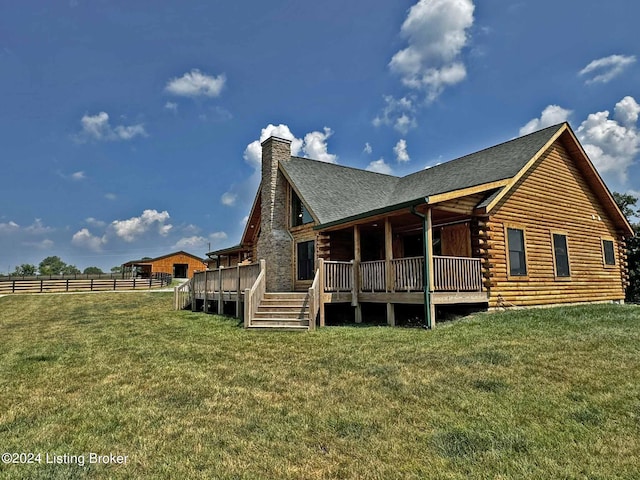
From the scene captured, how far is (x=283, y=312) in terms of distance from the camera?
1208 cm

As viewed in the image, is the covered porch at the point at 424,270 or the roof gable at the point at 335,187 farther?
the roof gable at the point at 335,187

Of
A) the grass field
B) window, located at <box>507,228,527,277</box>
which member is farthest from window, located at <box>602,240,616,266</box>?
the grass field

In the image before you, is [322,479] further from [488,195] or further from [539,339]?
[488,195]

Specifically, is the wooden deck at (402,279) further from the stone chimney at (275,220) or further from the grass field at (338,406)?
the stone chimney at (275,220)

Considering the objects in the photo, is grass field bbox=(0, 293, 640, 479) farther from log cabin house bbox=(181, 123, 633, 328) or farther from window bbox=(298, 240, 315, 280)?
window bbox=(298, 240, 315, 280)

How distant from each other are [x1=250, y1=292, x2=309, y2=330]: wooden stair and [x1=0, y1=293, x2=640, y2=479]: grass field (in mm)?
2129

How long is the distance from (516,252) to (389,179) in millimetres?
9008

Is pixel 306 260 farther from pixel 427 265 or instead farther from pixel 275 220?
pixel 427 265

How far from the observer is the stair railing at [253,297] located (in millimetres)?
11680

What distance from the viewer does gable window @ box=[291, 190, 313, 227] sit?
56.4ft

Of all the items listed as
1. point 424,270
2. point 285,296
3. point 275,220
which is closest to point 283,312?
point 285,296

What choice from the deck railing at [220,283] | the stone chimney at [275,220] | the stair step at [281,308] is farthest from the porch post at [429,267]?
the stone chimney at [275,220]

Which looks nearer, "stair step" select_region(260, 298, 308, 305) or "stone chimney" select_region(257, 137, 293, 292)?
"stair step" select_region(260, 298, 308, 305)

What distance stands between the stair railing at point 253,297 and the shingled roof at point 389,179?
3.22 metres
